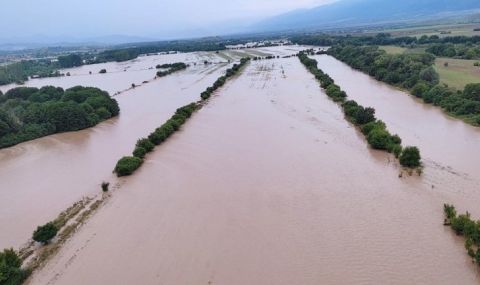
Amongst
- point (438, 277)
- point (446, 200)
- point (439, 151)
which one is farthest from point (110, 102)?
point (438, 277)

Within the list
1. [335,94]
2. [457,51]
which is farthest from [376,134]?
[457,51]

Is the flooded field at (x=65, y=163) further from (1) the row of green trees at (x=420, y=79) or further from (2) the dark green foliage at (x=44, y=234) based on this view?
(1) the row of green trees at (x=420, y=79)

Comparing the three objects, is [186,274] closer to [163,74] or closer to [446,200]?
[446,200]

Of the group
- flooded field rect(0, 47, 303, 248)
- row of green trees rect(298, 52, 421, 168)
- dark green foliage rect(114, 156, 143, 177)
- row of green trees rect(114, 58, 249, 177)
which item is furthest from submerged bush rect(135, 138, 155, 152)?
row of green trees rect(298, 52, 421, 168)

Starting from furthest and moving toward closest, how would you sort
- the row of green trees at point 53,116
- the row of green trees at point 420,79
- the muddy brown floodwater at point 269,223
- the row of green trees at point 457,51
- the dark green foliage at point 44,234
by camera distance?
the row of green trees at point 457,51 < the row of green trees at point 53,116 < the row of green trees at point 420,79 < the dark green foliage at point 44,234 < the muddy brown floodwater at point 269,223

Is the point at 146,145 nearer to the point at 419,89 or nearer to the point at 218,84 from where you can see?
the point at 419,89

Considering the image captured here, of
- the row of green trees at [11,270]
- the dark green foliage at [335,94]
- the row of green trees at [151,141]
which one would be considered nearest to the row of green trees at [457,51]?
the dark green foliage at [335,94]
